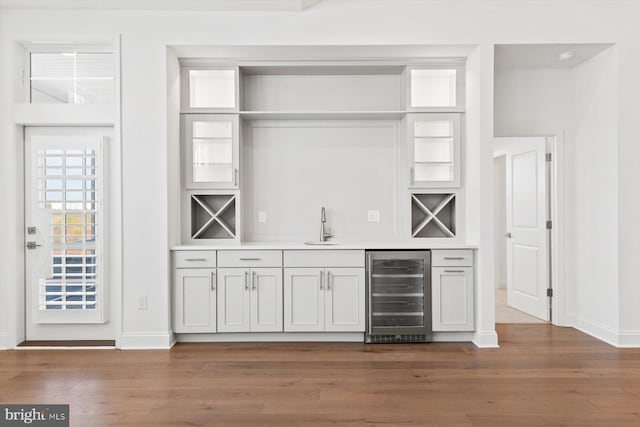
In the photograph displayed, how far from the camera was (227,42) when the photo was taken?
3.97 meters

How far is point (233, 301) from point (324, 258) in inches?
36.3

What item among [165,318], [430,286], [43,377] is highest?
[430,286]

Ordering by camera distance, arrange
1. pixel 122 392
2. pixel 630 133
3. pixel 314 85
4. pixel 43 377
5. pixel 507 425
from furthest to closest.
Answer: pixel 314 85 → pixel 630 133 → pixel 43 377 → pixel 122 392 → pixel 507 425

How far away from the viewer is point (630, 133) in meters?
3.99

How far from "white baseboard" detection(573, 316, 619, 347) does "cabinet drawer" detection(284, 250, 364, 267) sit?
7.67ft

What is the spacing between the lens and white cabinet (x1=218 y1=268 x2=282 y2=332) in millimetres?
4102

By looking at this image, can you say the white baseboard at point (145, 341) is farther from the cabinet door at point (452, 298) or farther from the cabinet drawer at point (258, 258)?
the cabinet door at point (452, 298)

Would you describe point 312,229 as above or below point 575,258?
above

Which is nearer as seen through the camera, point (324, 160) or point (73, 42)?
point (73, 42)

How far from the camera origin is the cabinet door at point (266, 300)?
4109 millimetres

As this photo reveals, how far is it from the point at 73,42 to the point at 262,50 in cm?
172

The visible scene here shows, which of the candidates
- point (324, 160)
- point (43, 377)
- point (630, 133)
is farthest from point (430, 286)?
point (43, 377)

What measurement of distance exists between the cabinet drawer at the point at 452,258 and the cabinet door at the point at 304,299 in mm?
1054

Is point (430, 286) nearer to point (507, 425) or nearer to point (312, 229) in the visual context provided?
point (312, 229)
